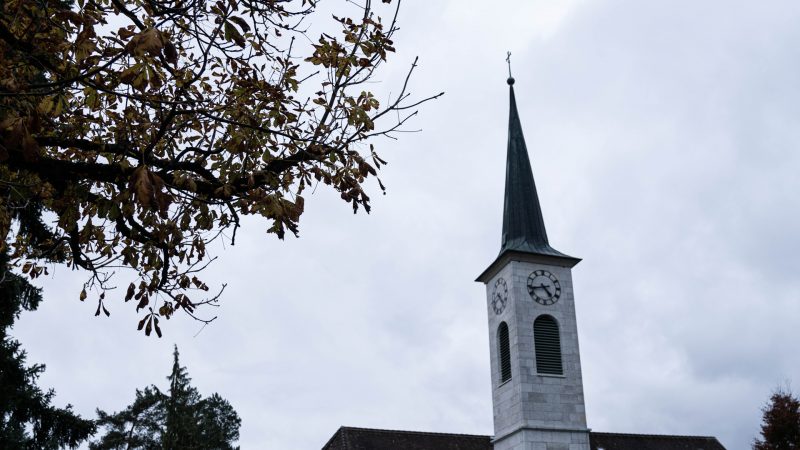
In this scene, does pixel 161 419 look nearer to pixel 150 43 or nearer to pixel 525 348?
pixel 525 348

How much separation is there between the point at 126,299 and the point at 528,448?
22.6 meters

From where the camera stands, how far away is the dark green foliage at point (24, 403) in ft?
48.6

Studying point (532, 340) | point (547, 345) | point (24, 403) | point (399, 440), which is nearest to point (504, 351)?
point (532, 340)

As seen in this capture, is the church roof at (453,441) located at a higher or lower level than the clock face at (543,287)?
lower

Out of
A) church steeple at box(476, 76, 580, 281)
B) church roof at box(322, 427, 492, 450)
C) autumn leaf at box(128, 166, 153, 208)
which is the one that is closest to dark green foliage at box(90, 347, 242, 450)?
church roof at box(322, 427, 492, 450)

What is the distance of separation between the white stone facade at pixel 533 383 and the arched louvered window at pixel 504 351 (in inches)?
6.6

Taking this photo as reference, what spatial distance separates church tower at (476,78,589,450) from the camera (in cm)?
2731

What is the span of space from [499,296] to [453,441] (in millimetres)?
6810

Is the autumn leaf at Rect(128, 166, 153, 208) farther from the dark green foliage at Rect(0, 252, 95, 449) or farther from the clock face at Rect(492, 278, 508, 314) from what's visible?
the clock face at Rect(492, 278, 508, 314)

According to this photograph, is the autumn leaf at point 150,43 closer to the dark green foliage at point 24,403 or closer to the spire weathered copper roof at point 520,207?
the dark green foliage at point 24,403

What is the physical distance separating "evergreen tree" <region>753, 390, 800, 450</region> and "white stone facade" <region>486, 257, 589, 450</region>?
12.0 m

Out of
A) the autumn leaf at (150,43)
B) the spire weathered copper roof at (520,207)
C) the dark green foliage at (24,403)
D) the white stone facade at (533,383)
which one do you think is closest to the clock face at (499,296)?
the white stone facade at (533,383)

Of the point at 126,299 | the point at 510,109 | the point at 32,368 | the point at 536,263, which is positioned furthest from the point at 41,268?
the point at 510,109

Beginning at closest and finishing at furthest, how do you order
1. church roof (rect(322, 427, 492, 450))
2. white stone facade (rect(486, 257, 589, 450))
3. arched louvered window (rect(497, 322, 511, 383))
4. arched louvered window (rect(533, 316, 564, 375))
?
white stone facade (rect(486, 257, 589, 450)) < arched louvered window (rect(533, 316, 564, 375)) < arched louvered window (rect(497, 322, 511, 383)) < church roof (rect(322, 427, 492, 450))
